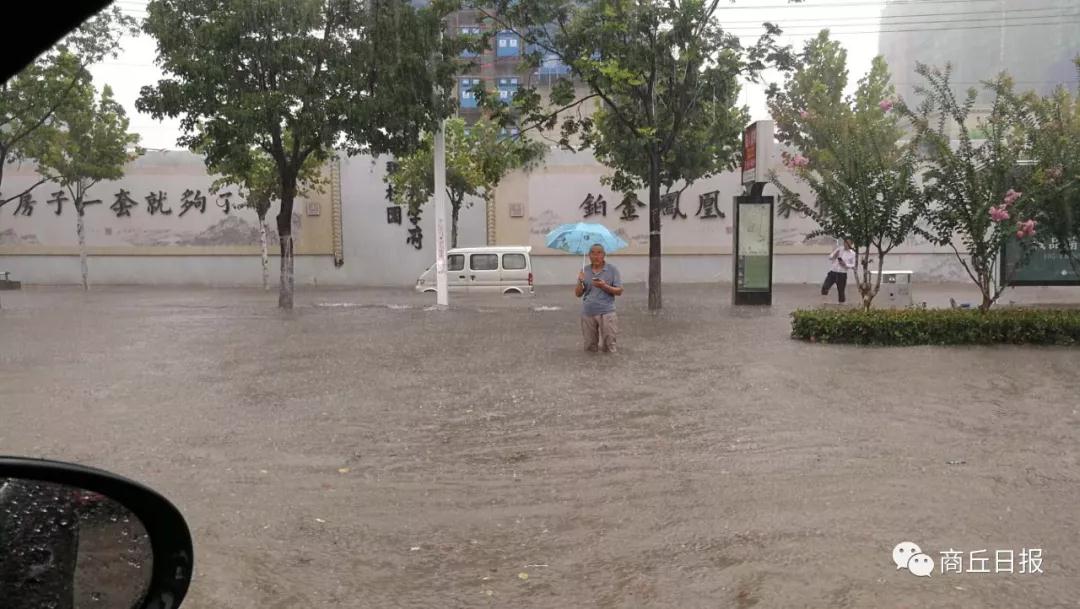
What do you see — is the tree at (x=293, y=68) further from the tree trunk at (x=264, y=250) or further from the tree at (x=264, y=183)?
the tree trunk at (x=264, y=250)

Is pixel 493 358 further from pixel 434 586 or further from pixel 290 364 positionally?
pixel 434 586

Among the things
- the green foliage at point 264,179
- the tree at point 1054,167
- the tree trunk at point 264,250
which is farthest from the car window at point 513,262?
the tree at point 1054,167

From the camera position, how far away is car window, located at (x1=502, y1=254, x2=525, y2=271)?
Result: 20.7 meters

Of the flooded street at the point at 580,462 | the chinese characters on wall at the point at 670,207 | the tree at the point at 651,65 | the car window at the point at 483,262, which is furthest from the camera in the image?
the chinese characters on wall at the point at 670,207

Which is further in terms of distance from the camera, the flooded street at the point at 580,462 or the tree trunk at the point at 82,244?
the tree trunk at the point at 82,244

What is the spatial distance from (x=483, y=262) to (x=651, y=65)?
7.07 meters

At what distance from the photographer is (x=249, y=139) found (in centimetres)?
1631

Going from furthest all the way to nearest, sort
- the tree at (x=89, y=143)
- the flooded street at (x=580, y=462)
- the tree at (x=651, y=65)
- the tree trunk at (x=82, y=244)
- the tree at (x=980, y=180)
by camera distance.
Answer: the tree trunk at (x=82, y=244), the tree at (x=89, y=143), the tree at (x=651, y=65), the tree at (x=980, y=180), the flooded street at (x=580, y=462)

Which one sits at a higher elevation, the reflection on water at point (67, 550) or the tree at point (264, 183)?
the tree at point (264, 183)

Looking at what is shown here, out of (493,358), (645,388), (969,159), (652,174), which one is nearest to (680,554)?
(645,388)

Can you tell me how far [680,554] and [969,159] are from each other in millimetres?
9309

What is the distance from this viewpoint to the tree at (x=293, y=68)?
624 inches

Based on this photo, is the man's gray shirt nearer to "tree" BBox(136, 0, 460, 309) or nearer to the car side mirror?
"tree" BBox(136, 0, 460, 309)

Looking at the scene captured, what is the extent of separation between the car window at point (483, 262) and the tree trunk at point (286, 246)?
454 cm
